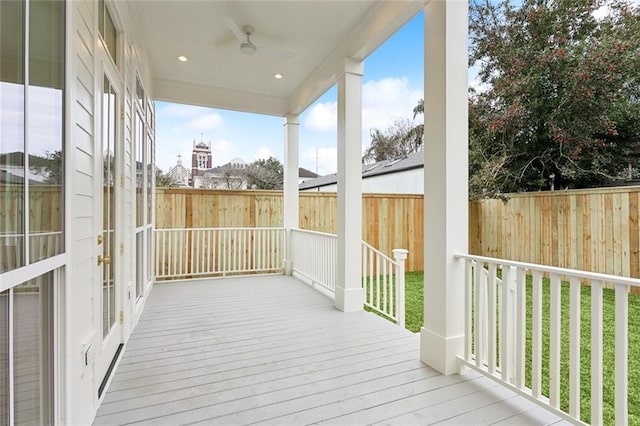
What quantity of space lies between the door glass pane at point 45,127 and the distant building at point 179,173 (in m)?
6.60

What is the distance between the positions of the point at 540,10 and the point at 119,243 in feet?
24.9

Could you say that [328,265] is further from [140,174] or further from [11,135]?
[11,135]

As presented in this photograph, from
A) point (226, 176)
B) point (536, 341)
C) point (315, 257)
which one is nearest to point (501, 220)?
point (315, 257)

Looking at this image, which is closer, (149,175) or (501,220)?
(149,175)

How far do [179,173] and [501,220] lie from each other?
702 cm

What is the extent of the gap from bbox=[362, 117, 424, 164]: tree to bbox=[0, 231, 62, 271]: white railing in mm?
12697

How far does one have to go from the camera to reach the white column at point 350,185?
3.73m

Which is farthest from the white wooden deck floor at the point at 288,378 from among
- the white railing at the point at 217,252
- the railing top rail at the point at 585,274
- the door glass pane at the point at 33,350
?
the white railing at the point at 217,252

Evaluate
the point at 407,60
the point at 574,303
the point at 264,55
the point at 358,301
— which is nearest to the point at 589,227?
the point at 358,301

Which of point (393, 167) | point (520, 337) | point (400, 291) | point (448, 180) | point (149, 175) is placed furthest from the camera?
point (393, 167)

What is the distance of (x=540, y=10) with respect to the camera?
588cm

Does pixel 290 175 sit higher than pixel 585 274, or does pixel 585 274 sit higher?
pixel 290 175

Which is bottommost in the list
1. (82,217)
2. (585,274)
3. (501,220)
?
(585,274)

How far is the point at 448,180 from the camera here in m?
2.34
